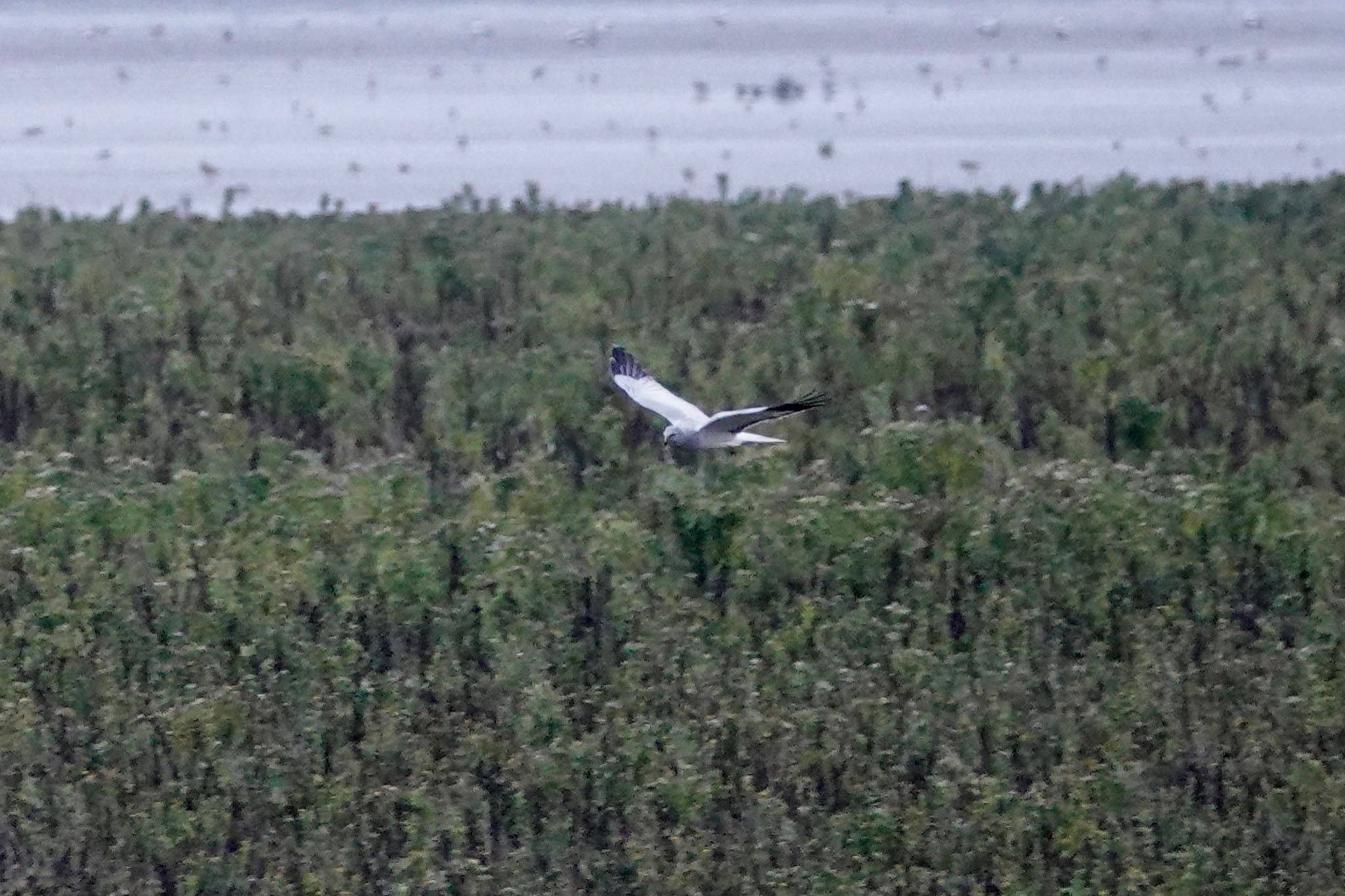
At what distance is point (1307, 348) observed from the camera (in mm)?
9250

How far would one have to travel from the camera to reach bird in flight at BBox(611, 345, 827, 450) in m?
5.73

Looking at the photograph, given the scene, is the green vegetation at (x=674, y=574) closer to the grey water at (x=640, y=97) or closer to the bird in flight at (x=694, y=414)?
the bird in flight at (x=694, y=414)

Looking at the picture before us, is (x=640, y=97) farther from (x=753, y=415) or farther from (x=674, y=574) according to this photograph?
(x=753, y=415)

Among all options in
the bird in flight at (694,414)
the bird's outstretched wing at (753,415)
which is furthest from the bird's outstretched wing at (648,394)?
the bird's outstretched wing at (753,415)

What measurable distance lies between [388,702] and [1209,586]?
8.41ft

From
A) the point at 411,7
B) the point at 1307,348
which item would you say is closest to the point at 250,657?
the point at 1307,348

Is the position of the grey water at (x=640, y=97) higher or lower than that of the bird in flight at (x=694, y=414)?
higher

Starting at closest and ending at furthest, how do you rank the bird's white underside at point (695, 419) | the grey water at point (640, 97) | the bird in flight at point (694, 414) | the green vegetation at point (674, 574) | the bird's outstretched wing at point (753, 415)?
1. the bird's outstretched wing at point (753, 415)
2. the bird in flight at point (694, 414)
3. the bird's white underside at point (695, 419)
4. the green vegetation at point (674, 574)
5. the grey water at point (640, 97)

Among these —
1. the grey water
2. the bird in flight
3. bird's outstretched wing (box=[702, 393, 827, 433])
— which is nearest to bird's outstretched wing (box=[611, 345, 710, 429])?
the bird in flight

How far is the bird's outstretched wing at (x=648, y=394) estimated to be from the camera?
6.99 metres

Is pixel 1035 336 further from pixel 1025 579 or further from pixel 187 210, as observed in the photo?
pixel 187 210

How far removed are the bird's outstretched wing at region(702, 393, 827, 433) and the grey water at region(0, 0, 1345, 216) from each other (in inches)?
223

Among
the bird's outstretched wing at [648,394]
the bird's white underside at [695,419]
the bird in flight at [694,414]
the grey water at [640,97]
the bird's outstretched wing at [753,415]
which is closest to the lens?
the bird's outstretched wing at [753,415]

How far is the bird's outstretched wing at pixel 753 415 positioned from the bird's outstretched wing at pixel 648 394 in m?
0.51
